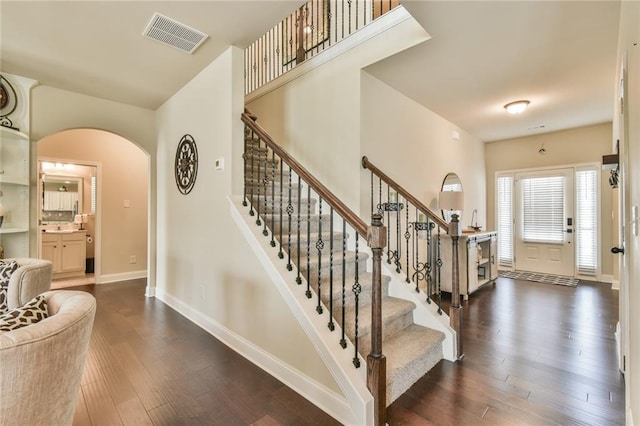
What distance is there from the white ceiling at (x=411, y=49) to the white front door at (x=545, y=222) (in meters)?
1.92

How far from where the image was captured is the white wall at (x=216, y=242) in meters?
2.28

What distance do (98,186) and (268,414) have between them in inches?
202

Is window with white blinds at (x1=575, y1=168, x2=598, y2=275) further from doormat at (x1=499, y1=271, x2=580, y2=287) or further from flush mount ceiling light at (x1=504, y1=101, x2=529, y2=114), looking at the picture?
flush mount ceiling light at (x1=504, y1=101, x2=529, y2=114)

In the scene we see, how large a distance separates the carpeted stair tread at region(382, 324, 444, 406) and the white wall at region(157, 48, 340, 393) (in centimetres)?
45

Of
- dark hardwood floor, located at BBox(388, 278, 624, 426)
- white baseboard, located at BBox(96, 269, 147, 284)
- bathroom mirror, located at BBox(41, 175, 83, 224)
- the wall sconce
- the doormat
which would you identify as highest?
bathroom mirror, located at BBox(41, 175, 83, 224)

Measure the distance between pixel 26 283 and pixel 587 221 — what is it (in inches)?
302

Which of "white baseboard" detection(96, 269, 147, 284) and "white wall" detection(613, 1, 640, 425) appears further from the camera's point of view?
"white baseboard" detection(96, 269, 147, 284)

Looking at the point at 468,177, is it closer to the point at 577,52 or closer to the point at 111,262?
the point at 577,52

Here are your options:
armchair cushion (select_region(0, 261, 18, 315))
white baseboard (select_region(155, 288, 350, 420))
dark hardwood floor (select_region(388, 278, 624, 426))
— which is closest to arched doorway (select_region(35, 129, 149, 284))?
white baseboard (select_region(155, 288, 350, 420))

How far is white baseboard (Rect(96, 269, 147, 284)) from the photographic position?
5.13 m

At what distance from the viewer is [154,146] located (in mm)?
4465

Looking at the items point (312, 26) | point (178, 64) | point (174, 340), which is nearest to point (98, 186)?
point (178, 64)

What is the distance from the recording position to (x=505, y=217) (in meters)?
6.31

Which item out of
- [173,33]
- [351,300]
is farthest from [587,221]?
[173,33]
